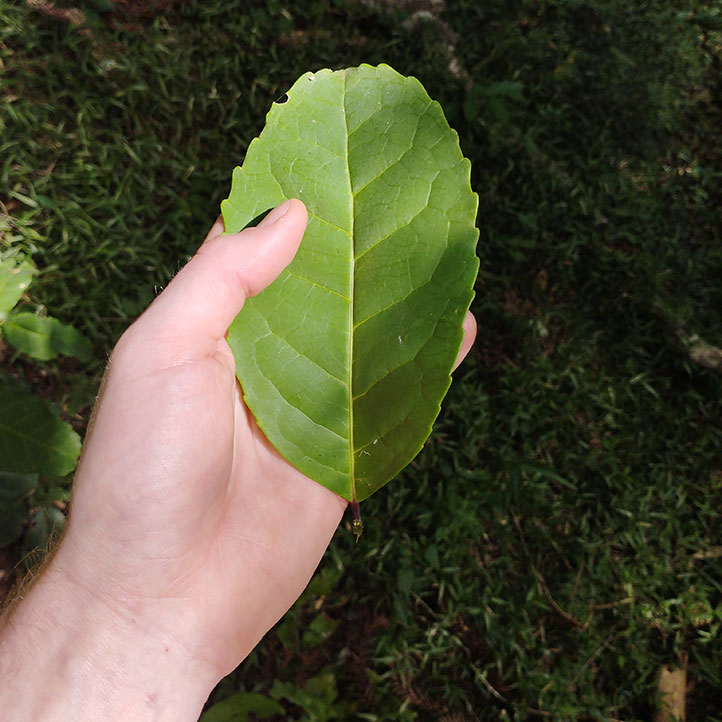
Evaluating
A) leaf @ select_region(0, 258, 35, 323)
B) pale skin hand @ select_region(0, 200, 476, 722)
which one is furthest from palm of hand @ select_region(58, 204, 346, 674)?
leaf @ select_region(0, 258, 35, 323)

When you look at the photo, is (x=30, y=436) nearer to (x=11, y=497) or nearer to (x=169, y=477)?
(x=11, y=497)

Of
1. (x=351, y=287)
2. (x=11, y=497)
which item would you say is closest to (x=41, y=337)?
(x=11, y=497)

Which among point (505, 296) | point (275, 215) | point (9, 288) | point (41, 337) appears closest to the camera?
point (275, 215)

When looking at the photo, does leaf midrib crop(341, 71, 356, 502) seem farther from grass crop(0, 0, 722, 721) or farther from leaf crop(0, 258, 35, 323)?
grass crop(0, 0, 722, 721)

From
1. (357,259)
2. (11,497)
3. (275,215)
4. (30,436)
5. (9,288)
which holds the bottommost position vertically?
(11,497)

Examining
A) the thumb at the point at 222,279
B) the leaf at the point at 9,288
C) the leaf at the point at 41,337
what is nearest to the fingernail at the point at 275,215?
the thumb at the point at 222,279

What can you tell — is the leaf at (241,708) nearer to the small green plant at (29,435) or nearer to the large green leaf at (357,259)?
the small green plant at (29,435)
